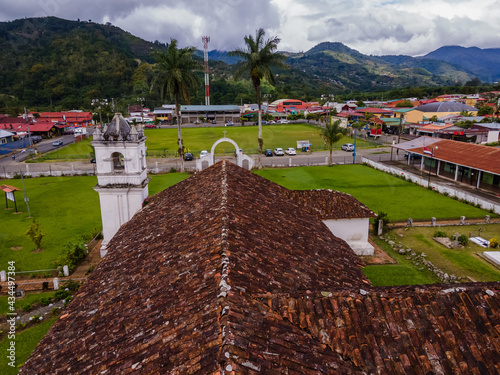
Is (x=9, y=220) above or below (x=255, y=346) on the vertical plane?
below

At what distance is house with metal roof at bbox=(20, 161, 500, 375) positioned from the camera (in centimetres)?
528

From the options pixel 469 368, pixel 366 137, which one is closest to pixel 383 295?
pixel 469 368

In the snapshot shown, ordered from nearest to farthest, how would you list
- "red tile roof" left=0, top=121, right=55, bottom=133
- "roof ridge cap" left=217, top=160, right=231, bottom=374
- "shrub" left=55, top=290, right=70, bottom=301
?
"roof ridge cap" left=217, top=160, right=231, bottom=374
"shrub" left=55, top=290, right=70, bottom=301
"red tile roof" left=0, top=121, right=55, bottom=133

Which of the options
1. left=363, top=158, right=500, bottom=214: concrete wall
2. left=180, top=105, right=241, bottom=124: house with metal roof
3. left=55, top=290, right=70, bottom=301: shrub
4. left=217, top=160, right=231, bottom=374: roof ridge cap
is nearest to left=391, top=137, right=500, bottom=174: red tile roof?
left=363, top=158, right=500, bottom=214: concrete wall

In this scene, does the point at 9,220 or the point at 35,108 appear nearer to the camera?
the point at 9,220

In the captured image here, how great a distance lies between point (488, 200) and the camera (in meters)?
25.4

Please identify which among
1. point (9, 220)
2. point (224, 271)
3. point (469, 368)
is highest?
point (224, 271)

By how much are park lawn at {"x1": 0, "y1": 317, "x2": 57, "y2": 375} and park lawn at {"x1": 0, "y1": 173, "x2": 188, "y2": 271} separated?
5165mm

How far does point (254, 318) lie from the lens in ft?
18.6

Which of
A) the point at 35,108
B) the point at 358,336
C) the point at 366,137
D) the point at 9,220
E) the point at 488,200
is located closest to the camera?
the point at 358,336

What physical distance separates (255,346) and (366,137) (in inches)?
2357

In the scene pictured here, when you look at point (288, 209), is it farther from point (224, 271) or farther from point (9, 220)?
point (9, 220)

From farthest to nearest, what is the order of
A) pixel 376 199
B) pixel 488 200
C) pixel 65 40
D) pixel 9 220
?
pixel 65 40 < pixel 376 199 < pixel 488 200 < pixel 9 220

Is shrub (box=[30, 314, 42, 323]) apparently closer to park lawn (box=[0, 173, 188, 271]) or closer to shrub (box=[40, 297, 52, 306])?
shrub (box=[40, 297, 52, 306])
